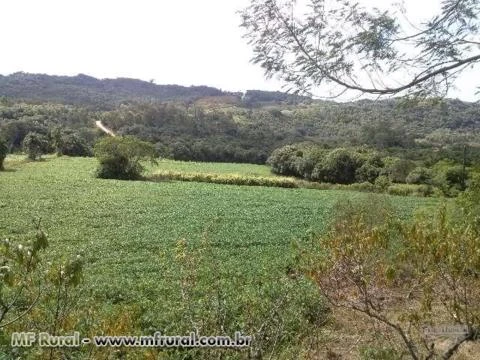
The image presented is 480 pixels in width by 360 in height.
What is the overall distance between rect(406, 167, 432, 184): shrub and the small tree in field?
90.4 feet

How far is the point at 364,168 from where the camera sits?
54406 mm

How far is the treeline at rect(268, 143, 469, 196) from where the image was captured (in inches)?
1864

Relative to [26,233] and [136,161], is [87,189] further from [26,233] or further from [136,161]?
[26,233]

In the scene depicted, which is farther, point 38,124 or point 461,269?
point 38,124

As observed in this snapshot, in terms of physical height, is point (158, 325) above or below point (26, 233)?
above

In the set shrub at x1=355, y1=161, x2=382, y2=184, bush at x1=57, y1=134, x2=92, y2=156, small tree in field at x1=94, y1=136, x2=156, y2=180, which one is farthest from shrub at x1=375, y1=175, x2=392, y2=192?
bush at x1=57, y1=134, x2=92, y2=156

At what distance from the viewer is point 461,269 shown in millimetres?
4637

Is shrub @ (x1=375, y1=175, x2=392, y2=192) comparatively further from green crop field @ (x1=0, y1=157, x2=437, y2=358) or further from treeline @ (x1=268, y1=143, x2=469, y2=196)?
green crop field @ (x1=0, y1=157, x2=437, y2=358)

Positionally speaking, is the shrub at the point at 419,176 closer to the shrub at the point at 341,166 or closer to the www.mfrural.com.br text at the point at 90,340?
the shrub at the point at 341,166

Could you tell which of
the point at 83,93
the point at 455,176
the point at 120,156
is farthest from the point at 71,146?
the point at 83,93

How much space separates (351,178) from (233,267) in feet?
138

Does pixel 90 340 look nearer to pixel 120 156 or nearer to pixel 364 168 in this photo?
pixel 120 156

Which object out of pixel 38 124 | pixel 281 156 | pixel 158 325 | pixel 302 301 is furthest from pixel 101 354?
pixel 38 124

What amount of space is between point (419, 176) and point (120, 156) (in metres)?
31.3
